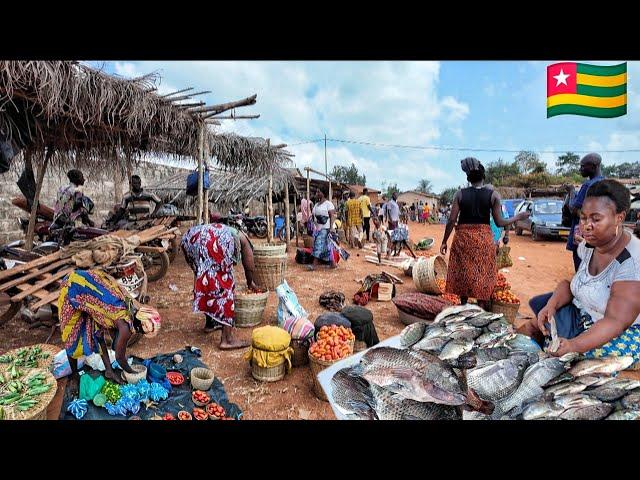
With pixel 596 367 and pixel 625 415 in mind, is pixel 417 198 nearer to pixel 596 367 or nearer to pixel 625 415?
pixel 596 367

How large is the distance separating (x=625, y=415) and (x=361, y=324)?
2544 mm

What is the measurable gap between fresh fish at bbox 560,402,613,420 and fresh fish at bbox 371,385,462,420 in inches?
13.8

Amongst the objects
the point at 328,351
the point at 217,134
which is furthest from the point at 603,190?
the point at 217,134

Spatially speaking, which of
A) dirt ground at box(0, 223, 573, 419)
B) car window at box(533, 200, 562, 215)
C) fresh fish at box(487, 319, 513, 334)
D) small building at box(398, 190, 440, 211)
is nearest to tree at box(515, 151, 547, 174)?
small building at box(398, 190, 440, 211)

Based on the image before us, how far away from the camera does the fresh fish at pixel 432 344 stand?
58.3 inches

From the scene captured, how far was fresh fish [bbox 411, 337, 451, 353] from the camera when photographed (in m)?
1.48

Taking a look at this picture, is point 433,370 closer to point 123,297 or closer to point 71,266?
point 123,297

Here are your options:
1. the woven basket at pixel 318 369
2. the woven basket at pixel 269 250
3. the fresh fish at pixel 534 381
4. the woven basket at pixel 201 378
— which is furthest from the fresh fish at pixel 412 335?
the woven basket at pixel 269 250

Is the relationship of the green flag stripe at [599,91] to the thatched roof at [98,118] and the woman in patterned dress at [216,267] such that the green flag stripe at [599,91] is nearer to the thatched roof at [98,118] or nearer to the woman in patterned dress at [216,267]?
the thatched roof at [98,118]

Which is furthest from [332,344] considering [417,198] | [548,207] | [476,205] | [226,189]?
[417,198]

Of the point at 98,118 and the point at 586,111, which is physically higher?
the point at 98,118

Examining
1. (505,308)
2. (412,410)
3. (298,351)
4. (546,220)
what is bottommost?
(298,351)

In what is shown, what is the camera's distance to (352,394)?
1.33 metres
